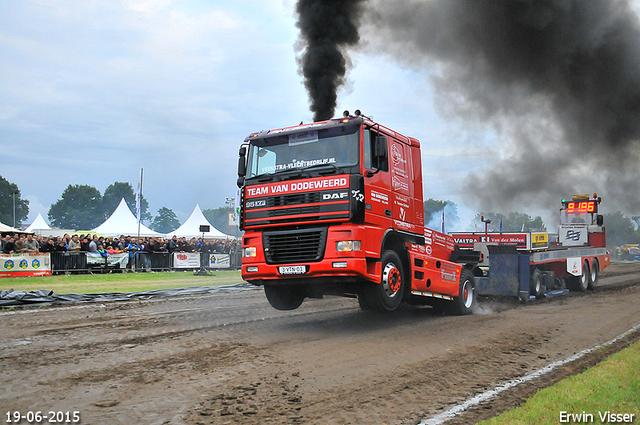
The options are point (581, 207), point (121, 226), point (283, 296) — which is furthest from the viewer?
point (121, 226)

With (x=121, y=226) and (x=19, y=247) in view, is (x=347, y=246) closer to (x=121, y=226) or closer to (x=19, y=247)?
(x=19, y=247)

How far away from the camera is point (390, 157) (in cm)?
912

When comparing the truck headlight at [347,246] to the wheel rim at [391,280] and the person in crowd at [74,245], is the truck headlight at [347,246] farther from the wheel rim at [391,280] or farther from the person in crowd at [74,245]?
the person in crowd at [74,245]

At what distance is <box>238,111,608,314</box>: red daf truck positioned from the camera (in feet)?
26.5

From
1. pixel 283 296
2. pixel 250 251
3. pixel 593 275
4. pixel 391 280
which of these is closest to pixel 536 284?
pixel 593 275

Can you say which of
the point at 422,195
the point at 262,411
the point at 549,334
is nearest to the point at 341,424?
the point at 262,411

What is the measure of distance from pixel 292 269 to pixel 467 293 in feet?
16.1

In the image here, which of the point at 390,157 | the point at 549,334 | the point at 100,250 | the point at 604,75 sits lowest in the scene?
the point at 549,334

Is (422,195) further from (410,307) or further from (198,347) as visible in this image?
(198,347)

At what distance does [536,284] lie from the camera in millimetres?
13930

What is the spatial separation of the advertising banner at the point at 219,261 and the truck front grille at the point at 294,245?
18.7m

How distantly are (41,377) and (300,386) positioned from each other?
263cm

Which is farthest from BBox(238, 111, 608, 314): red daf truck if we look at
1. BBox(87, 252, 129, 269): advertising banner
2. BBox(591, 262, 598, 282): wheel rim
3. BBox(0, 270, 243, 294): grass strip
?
BBox(87, 252, 129, 269): advertising banner

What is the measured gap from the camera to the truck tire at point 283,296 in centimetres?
971
